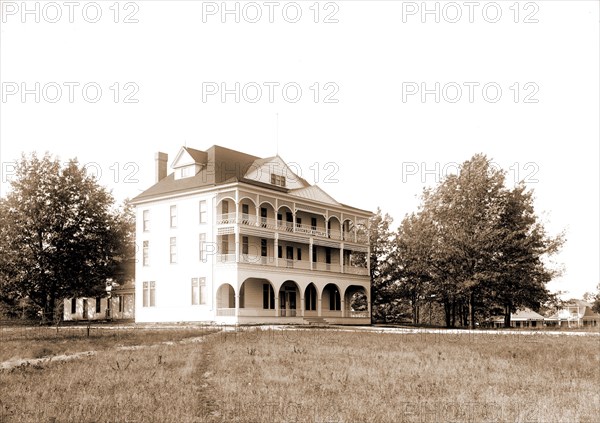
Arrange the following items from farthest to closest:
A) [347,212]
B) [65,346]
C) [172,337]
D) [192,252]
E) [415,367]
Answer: [347,212]
[192,252]
[172,337]
[65,346]
[415,367]

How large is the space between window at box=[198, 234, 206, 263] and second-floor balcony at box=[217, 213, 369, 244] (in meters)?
1.67

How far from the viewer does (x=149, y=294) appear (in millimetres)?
47719

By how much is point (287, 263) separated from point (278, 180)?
654 centimetres

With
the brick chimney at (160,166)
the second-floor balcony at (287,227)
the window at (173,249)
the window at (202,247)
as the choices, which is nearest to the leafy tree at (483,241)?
the second-floor balcony at (287,227)

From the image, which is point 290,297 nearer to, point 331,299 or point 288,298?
point 288,298

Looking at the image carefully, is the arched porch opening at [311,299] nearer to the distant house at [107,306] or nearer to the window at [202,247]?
the window at [202,247]

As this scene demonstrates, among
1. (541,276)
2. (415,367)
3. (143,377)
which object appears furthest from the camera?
(541,276)

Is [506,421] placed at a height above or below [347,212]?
below

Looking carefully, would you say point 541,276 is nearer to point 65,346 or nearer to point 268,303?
point 268,303

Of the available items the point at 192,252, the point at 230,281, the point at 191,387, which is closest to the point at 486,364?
the point at 191,387

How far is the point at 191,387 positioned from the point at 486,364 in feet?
29.7

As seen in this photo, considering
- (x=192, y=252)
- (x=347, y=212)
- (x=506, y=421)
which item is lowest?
(x=506, y=421)

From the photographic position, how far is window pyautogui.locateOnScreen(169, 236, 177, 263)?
153 ft

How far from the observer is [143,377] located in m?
15.8
